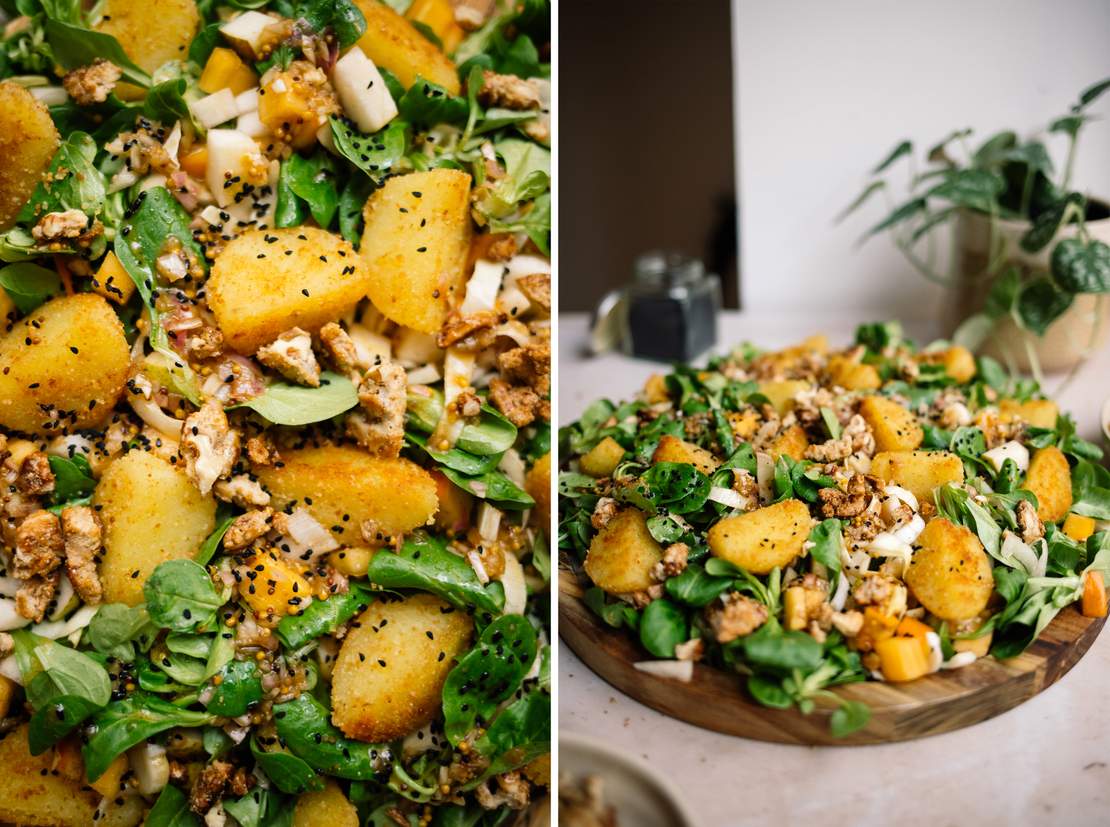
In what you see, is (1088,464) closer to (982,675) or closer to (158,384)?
(982,675)

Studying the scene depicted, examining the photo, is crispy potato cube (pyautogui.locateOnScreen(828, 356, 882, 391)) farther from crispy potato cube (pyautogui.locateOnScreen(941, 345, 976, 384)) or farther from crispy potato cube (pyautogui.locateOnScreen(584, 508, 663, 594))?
crispy potato cube (pyautogui.locateOnScreen(584, 508, 663, 594))

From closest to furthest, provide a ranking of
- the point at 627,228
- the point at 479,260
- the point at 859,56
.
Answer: the point at 479,260 → the point at 859,56 → the point at 627,228

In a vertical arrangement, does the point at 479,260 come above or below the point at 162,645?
above

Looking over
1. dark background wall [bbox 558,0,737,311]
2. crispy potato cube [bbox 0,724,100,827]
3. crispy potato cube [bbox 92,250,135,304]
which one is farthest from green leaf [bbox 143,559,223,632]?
dark background wall [bbox 558,0,737,311]

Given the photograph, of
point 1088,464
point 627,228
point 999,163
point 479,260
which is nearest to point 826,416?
point 1088,464

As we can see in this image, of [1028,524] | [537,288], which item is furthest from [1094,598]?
[537,288]

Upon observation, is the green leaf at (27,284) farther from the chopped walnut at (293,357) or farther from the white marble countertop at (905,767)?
the white marble countertop at (905,767)
